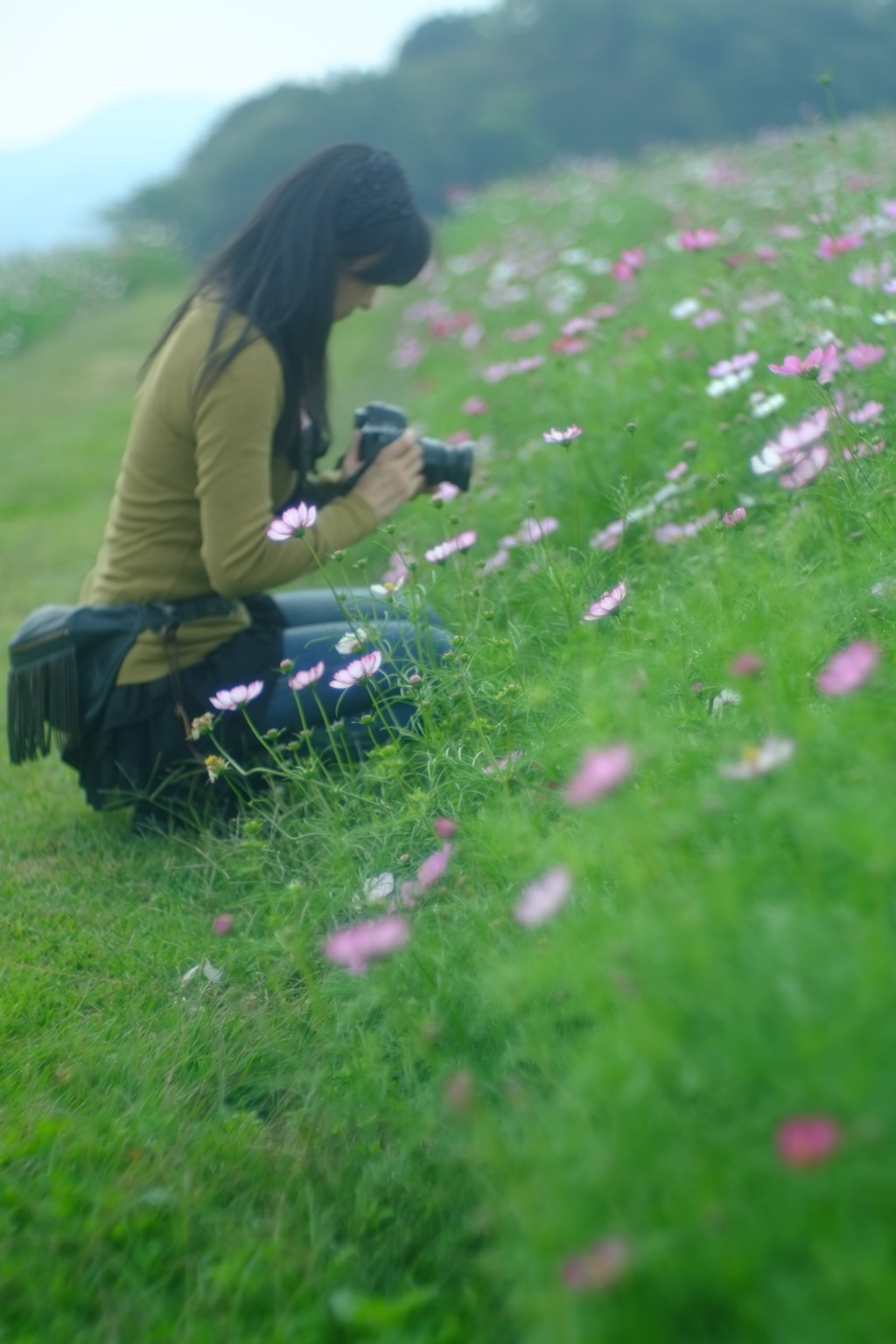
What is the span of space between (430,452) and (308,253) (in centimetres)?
44

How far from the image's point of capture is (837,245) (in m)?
2.60

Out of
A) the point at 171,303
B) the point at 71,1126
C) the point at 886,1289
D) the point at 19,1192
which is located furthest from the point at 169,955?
the point at 171,303

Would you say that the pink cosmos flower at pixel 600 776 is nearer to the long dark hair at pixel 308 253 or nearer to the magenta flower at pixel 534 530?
the magenta flower at pixel 534 530

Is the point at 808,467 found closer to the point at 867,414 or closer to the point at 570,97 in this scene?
the point at 867,414

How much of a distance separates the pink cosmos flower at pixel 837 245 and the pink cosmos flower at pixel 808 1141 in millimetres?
2198

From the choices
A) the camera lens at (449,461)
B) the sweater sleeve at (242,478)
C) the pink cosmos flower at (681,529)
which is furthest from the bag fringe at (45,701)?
the pink cosmos flower at (681,529)

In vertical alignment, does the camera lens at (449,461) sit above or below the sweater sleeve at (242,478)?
below

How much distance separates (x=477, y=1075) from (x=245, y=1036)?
39 cm

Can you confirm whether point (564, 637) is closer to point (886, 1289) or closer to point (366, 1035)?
point (366, 1035)

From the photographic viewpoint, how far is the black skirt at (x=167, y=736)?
2176mm

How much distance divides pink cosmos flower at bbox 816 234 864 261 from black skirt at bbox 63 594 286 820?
1454mm

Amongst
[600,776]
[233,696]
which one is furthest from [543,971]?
[233,696]

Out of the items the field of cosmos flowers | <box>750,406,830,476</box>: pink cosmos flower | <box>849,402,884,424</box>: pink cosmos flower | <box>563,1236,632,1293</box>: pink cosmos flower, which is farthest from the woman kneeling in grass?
<box>563,1236,632,1293</box>: pink cosmos flower

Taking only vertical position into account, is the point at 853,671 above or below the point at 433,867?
above
